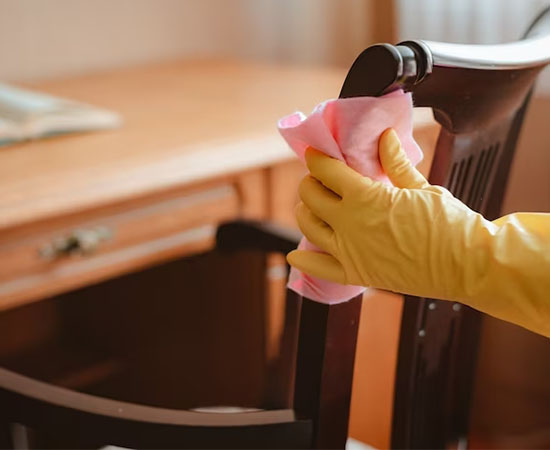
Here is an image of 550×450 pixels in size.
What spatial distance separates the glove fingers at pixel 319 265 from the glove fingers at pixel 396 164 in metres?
0.07

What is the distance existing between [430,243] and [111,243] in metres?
0.61

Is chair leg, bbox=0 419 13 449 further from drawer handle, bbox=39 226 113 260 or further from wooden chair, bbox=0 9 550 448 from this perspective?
drawer handle, bbox=39 226 113 260

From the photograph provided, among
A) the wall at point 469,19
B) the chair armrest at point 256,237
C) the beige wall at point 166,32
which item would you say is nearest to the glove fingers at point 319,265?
the chair armrest at point 256,237

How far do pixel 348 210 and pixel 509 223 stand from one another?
0.33ft

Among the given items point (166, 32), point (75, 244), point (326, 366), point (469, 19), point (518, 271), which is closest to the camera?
point (518, 271)

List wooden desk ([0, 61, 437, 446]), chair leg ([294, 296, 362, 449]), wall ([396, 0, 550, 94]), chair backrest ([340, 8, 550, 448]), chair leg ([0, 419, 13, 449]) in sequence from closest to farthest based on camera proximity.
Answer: chair backrest ([340, 8, 550, 448]) < chair leg ([294, 296, 362, 449]) < chair leg ([0, 419, 13, 449]) < wooden desk ([0, 61, 437, 446]) < wall ([396, 0, 550, 94])

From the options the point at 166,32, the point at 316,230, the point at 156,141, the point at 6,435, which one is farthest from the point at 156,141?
the point at 166,32

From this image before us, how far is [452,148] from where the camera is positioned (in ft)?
2.29

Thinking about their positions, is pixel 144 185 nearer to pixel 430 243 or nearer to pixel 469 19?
pixel 430 243

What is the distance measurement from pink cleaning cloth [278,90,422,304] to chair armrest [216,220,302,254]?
45 centimetres

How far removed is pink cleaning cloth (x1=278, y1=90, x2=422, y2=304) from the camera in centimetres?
54

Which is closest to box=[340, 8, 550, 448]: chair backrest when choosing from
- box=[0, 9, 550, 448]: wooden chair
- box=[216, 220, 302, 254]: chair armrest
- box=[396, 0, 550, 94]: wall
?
box=[0, 9, 550, 448]: wooden chair

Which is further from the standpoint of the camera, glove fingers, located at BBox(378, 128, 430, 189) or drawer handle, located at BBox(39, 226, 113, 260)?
drawer handle, located at BBox(39, 226, 113, 260)

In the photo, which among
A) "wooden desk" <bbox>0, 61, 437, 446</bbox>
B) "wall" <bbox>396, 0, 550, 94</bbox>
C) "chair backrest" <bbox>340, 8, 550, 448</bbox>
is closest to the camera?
"chair backrest" <bbox>340, 8, 550, 448</bbox>
